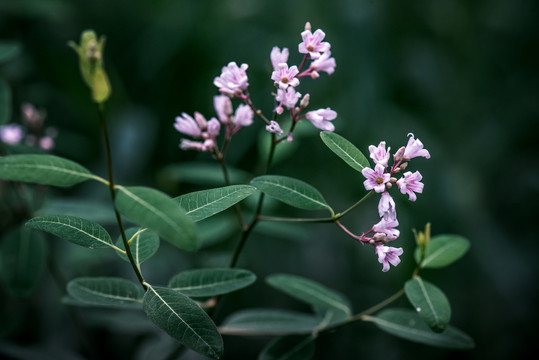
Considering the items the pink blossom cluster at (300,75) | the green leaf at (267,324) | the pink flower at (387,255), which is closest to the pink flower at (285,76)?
the pink blossom cluster at (300,75)

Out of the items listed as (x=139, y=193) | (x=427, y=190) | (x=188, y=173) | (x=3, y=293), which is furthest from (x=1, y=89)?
(x=427, y=190)

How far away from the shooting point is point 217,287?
1.29 m

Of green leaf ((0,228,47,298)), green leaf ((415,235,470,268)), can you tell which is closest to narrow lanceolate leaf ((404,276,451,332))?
green leaf ((415,235,470,268))

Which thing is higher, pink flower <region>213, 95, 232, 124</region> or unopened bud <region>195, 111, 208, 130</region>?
pink flower <region>213, 95, 232, 124</region>

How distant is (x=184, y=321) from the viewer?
1.07 meters

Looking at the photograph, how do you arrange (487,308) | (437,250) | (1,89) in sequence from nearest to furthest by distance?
(437,250), (1,89), (487,308)

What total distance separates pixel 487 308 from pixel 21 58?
3563 mm

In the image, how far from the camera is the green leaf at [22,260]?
1.74 meters

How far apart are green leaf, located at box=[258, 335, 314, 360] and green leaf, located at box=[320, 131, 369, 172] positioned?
25.3 inches

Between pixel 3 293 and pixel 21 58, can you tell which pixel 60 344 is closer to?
pixel 3 293

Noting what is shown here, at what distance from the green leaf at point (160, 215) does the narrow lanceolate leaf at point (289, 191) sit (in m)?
0.28

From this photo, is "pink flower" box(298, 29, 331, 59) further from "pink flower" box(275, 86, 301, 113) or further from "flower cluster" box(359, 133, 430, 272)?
"flower cluster" box(359, 133, 430, 272)

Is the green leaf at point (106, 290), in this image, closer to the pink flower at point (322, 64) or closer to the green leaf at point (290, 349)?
the green leaf at point (290, 349)

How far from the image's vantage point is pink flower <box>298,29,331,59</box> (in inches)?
48.6
